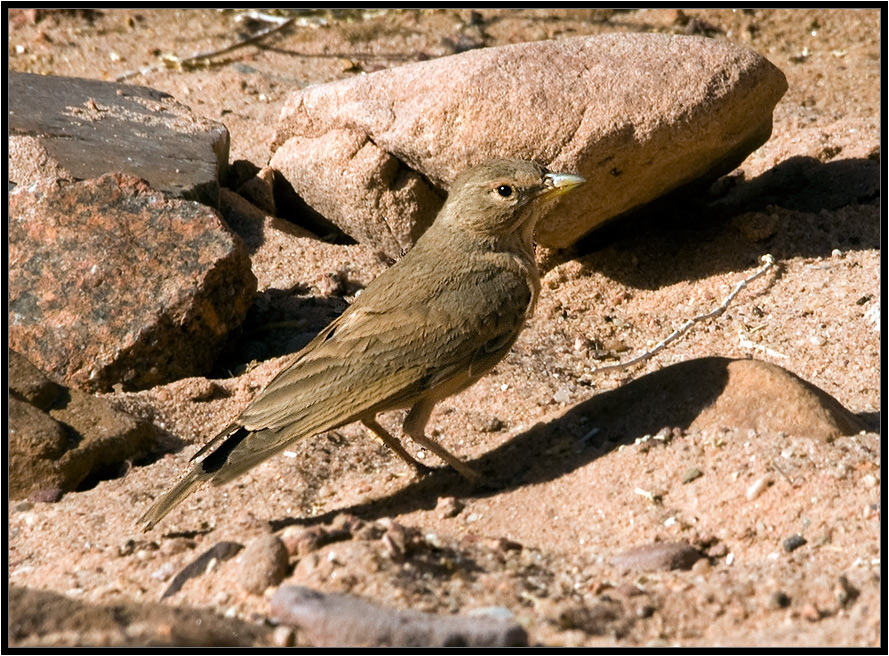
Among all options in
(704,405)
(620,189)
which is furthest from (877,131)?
(704,405)

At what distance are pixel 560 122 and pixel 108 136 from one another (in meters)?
2.97

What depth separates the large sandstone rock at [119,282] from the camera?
210 inches

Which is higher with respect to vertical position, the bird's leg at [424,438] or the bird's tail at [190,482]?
the bird's tail at [190,482]

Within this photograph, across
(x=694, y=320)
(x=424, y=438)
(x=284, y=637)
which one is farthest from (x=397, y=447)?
(x=694, y=320)

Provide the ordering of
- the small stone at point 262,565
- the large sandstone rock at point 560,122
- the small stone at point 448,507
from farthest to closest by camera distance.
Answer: the large sandstone rock at point 560,122 → the small stone at point 448,507 → the small stone at point 262,565

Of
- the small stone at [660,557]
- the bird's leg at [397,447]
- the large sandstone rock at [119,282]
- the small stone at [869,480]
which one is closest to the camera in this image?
the small stone at [660,557]

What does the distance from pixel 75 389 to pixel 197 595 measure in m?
2.07

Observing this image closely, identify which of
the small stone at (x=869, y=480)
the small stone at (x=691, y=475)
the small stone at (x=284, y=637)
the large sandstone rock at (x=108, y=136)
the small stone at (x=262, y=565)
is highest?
the large sandstone rock at (x=108, y=136)

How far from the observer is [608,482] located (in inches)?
165

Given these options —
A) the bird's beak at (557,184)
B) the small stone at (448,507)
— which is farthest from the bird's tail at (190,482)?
the bird's beak at (557,184)

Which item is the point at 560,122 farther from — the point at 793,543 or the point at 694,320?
the point at 793,543

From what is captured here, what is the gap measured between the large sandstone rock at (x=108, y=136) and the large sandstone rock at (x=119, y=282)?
422 millimetres

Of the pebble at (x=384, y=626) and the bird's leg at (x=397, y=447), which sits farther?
the bird's leg at (x=397, y=447)

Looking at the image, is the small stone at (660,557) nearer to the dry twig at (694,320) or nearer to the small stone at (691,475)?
the small stone at (691,475)
